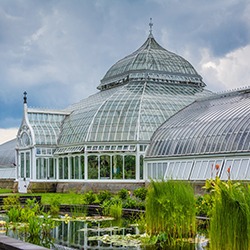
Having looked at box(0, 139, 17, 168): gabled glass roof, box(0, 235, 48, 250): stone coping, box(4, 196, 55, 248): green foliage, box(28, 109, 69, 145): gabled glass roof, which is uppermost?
box(28, 109, 69, 145): gabled glass roof

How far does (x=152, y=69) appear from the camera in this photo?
43.6 metres

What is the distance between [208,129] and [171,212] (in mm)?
18751

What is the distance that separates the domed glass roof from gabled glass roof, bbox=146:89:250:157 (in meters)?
5.39

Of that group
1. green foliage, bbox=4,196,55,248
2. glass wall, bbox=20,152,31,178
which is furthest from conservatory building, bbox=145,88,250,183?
glass wall, bbox=20,152,31,178

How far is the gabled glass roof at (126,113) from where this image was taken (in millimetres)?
37375

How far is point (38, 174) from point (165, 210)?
28532mm

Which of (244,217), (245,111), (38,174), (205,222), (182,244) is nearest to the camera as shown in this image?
(244,217)

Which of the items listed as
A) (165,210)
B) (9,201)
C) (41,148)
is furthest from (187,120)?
(165,210)

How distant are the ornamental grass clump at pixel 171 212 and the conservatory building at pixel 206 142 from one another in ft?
38.7

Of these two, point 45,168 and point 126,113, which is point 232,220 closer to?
point 126,113

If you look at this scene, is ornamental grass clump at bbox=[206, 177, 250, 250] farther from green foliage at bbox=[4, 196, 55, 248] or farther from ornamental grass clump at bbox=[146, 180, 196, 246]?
green foliage at bbox=[4, 196, 55, 248]

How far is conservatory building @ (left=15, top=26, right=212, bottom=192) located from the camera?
121 ft

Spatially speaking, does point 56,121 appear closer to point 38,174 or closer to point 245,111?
point 38,174

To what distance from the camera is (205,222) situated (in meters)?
16.2
